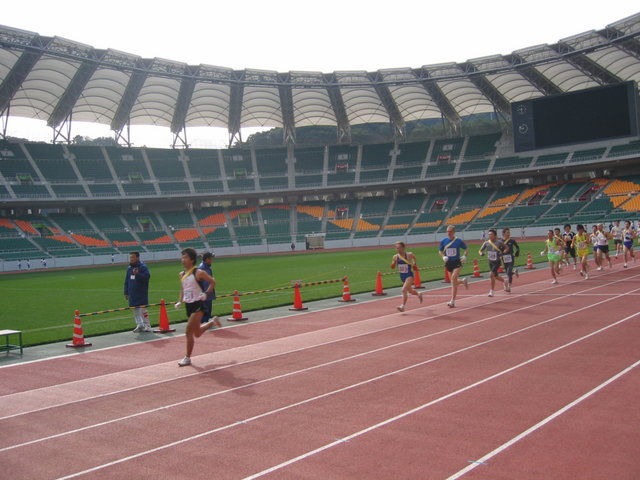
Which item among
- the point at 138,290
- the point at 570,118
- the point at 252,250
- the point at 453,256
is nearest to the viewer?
the point at 138,290

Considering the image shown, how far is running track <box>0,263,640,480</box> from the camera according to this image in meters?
5.20

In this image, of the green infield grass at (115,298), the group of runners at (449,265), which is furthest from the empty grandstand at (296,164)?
the group of runners at (449,265)

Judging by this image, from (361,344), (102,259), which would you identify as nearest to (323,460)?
(361,344)

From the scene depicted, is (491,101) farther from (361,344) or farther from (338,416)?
(338,416)

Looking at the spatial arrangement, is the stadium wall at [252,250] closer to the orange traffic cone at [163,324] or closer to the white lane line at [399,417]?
the orange traffic cone at [163,324]

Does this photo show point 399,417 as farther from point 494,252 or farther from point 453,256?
point 494,252

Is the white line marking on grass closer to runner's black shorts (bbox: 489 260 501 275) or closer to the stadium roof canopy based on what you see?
runner's black shorts (bbox: 489 260 501 275)

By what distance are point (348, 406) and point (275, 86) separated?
183ft

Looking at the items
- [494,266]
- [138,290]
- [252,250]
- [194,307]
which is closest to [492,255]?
[494,266]

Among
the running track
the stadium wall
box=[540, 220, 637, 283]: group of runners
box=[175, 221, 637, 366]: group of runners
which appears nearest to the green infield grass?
box=[175, 221, 637, 366]: group of runners

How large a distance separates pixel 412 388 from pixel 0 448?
16.4 ft

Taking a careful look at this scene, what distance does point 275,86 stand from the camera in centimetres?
5919

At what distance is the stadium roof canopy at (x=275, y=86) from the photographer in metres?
50.7

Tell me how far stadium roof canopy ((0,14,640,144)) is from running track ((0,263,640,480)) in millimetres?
44724
